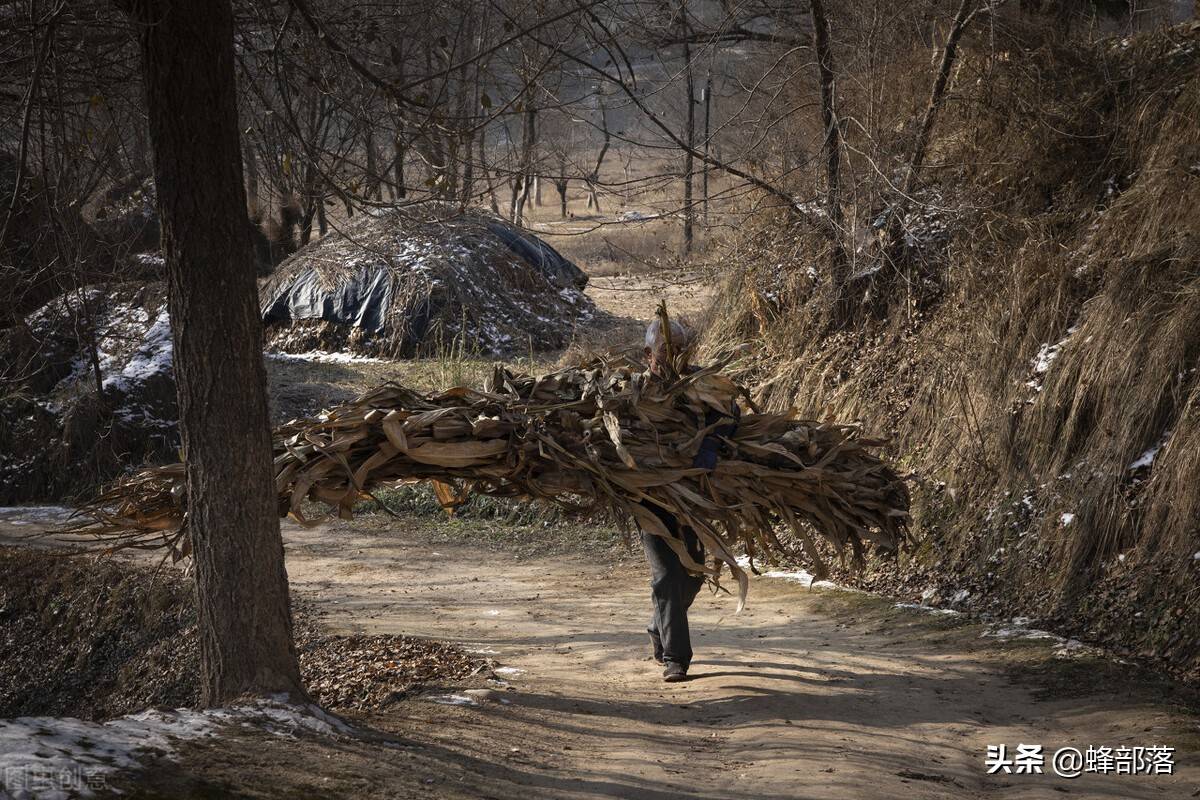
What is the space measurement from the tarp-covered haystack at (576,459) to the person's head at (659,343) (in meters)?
0.13

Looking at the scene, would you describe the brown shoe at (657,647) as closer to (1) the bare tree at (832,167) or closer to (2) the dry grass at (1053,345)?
(2) the dry grass at (1053,345)

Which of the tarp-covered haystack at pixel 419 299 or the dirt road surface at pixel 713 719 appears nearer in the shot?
the dirt road surface at pixel 713 719

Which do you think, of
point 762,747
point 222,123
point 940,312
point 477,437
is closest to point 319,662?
point 477,437

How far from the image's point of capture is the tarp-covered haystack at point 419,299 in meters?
18.8

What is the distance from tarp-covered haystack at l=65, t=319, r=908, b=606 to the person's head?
130mm

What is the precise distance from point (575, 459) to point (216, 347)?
1.91m

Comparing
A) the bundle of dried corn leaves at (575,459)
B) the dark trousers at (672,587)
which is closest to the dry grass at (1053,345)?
the bundle of dried corn leaves at (575,459)

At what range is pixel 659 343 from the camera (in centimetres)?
622

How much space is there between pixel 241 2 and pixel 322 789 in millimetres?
4799

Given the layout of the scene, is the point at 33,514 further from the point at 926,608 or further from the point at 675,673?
the point at 926,608

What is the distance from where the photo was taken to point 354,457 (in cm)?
561

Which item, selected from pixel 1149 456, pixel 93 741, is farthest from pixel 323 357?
pixel 93 741

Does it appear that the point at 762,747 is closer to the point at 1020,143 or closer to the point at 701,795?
the point at 701,795

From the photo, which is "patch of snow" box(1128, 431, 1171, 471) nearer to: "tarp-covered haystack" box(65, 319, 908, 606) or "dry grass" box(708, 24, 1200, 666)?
"dry grass" box(708, 24, 1200, 666)
